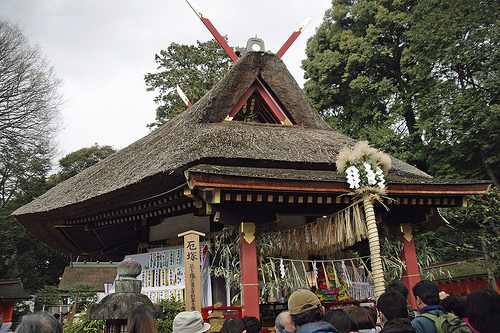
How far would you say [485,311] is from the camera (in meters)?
2.74

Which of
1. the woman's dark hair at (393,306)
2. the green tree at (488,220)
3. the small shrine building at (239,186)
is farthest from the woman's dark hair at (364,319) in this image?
the green tree at (488,220)

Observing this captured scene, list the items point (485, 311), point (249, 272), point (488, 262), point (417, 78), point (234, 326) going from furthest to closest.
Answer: point (417, 78) → point (488, 262) → point (249, 272) → point (234, 326) → point (485, 311)

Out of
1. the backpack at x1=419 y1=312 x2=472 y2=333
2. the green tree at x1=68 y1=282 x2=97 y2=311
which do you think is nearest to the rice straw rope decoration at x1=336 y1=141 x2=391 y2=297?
the backpack at x1=419 y1=312 x2=472 y2=333

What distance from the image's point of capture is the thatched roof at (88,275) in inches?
923

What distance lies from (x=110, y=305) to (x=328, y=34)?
20742 millimetres

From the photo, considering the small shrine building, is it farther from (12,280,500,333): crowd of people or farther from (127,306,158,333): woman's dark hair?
(127,306,158,333): woman's dark hair

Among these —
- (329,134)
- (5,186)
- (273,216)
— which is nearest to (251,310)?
(273,216)

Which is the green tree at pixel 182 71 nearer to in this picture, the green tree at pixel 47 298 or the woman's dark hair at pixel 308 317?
the green tree at pixel 47 298

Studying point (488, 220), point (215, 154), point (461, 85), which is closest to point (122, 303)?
point (215, 154)

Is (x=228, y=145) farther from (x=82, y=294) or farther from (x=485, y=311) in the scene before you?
(x=82, y=294)

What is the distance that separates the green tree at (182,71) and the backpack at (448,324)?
21.9m

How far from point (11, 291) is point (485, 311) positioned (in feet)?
74.8

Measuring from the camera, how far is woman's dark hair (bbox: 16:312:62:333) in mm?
2070

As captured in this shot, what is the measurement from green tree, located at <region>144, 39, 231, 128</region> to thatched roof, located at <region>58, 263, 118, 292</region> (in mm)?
10058
